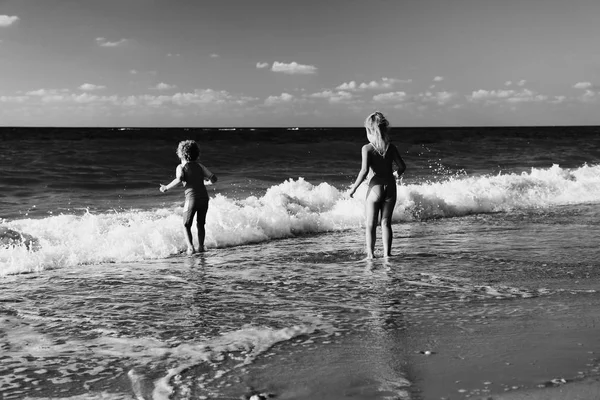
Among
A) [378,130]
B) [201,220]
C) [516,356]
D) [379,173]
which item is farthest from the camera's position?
[201,220]

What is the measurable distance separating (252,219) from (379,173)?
3.88m

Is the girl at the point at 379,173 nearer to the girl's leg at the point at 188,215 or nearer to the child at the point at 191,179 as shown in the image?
the child at the point at 191,179

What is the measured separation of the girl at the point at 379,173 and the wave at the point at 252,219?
310 cm

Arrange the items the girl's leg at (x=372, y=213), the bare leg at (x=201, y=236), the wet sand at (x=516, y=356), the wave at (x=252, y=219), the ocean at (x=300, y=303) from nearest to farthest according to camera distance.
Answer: the wet sand at (x=516, y=356)
the ocean at (x=300, y=303)
the girl's leg at (x=372, y=213)
the wave at (x=252, y=219)
the bare leg at (x=201, y=236)

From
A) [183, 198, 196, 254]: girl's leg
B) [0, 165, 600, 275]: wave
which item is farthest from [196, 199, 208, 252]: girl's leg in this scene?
[0, 165, 600, 275]: wave

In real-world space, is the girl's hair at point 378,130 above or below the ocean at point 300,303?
above

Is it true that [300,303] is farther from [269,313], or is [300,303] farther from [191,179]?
[191,179]

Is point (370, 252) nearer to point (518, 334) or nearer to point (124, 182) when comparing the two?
point (518, 334)

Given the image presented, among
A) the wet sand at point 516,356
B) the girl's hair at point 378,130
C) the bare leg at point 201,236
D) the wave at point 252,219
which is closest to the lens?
the wet sand at point 516,356

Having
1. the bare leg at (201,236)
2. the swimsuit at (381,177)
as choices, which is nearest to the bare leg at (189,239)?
the bare leg at (201,236)

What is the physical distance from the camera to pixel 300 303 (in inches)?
240

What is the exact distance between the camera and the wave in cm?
921

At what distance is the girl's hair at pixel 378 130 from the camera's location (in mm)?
8219

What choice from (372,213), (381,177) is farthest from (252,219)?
(381,177)
